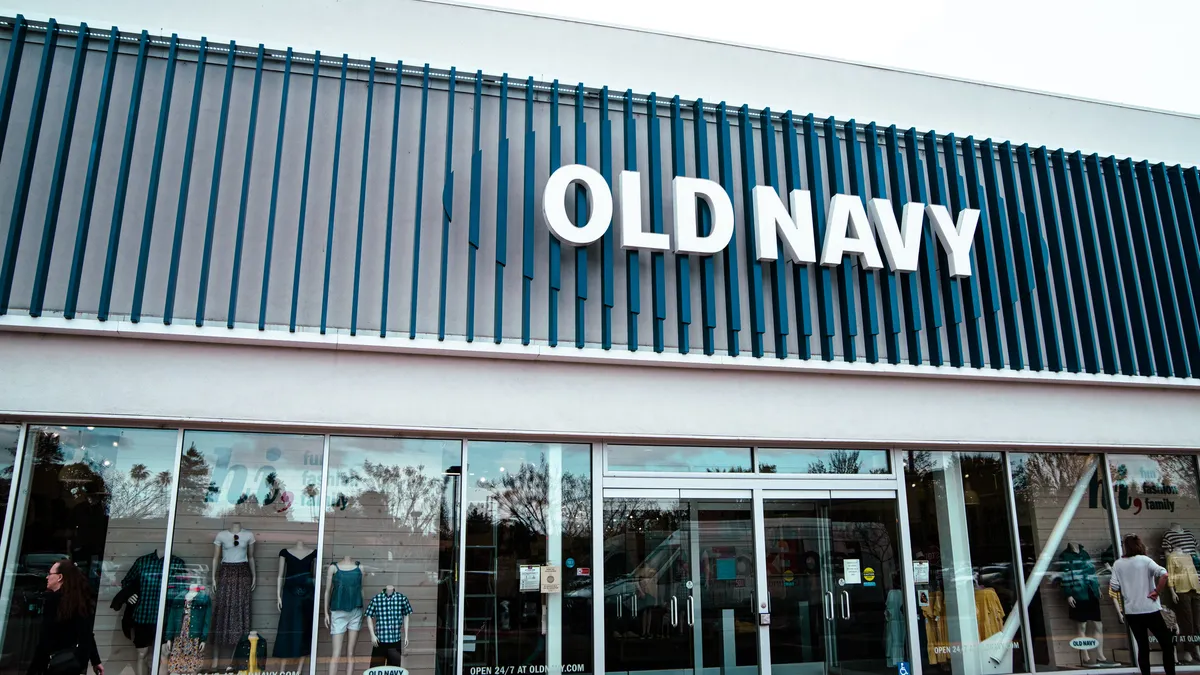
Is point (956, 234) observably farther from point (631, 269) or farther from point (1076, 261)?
point (631, 269)

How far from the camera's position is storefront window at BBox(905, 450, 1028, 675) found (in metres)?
11.5

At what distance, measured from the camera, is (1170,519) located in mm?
12562

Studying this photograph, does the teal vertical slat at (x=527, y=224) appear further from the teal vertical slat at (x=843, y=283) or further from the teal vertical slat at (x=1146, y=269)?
the teal vertical slat at (x=1146, y=269)

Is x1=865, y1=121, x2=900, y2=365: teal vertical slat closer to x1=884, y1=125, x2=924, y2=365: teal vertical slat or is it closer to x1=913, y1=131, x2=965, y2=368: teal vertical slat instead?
x1=884, y1=125, x2=924, y2=365: teal vertical slat

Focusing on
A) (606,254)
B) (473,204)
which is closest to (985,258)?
(606,254)

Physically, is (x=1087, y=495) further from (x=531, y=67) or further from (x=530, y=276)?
(x=531, y=67)

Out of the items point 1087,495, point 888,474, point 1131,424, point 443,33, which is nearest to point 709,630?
point 888,474

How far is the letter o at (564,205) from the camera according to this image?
10484mm

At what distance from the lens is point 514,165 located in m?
11.0

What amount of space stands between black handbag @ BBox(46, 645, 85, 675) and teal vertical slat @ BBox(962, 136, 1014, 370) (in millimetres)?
10815

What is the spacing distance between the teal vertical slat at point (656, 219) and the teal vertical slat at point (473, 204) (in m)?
2.07

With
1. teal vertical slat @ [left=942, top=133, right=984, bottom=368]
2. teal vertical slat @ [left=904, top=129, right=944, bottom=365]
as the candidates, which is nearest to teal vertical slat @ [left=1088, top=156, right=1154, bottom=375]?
teal vertical slat @ [left=942, top=133, right=984, bottom=368]

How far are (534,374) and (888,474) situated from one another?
4.75m

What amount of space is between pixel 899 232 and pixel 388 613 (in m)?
7.75
